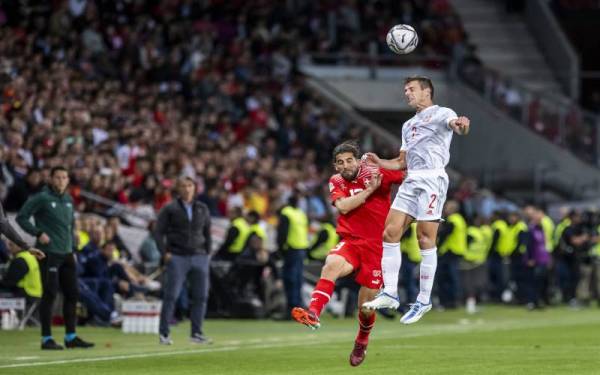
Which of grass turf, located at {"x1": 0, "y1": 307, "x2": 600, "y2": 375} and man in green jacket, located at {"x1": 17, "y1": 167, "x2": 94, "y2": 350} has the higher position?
man in green jacket, located at {"x1": 17, "y1": 167, "x2": 94, "y2": 350}

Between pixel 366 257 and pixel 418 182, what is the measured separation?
106 cm

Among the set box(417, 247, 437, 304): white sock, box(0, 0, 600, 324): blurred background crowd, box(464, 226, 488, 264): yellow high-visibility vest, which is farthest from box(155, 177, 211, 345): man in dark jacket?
box(464, 226, 488, 264): yellow high-visibility vest

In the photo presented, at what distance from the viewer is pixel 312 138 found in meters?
38.4

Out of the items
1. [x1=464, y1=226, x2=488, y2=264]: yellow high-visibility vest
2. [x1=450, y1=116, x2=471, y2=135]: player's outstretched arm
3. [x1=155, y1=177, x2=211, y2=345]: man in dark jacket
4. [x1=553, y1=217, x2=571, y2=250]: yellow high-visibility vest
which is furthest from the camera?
[x1=553, y1=217, x2=571, y2=250]: yellow high-visibility vest

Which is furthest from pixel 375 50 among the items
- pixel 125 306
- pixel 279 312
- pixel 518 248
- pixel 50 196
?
pixel 50 196

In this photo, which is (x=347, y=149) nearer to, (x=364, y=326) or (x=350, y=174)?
(x=350, y=174)

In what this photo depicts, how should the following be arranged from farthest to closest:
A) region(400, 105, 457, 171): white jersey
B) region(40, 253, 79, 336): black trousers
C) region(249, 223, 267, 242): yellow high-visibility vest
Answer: region(249, 223, 267, 242): yellow high-visibility vest < region(40, 253, 79, 336): black trousers < region(400, 105, 457, 171): white jersey

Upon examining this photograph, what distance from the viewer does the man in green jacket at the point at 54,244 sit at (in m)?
18.8

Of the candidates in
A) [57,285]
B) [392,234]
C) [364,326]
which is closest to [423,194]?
[392,234]

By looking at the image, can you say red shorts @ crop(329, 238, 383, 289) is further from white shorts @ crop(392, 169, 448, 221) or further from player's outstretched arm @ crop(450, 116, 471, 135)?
player's outstretched arm @ crop(450, 116, 471, 135)

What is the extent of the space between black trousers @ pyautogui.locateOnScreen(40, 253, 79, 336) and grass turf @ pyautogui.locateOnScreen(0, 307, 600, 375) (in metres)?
0.49

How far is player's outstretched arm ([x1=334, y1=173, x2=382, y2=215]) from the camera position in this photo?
597 inches

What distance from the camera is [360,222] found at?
15.5m

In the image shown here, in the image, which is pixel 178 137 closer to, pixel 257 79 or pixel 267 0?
pixel 257 79
